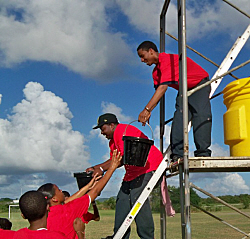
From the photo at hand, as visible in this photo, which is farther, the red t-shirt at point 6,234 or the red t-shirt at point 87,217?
the red t-shirt at point 87,217

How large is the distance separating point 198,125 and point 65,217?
1706 mm

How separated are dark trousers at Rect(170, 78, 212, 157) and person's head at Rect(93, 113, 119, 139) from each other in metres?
0.88

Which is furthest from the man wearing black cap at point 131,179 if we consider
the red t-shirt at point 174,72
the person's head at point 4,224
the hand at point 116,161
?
the person's head at point 4,224

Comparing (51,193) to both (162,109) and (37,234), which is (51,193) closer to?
(37,234)

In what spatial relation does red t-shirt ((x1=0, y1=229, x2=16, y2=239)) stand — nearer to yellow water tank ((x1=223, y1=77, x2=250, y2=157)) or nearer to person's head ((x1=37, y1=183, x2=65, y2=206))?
person's head ((x1=37, y1=183, x2=65, y2=206))

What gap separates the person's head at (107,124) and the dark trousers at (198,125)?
88 cm

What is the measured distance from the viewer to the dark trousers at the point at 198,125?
4.51m

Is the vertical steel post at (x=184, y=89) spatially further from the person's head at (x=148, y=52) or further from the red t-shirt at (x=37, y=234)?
the red t-shirt at (x=37, y=234)

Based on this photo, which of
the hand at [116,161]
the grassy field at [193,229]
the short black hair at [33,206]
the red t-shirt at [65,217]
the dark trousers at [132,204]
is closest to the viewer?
the short black hair at [33,206]

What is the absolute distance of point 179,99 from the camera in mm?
4449

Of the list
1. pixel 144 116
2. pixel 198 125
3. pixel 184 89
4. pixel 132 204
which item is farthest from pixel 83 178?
pixel 184 89

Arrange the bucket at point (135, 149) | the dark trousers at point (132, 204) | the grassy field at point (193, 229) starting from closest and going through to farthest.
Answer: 1. the bucket at point (135, 149)
2. the dark trousers at point (132, 204)
3. the grassy field at point (193, 229)

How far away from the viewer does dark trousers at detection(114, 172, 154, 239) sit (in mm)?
4824

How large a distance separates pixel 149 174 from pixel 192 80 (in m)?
1.22
